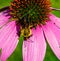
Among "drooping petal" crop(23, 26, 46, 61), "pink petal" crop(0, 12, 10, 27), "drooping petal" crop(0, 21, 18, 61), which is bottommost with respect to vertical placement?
"drooping petal" crop(23, 26, 46, 61)

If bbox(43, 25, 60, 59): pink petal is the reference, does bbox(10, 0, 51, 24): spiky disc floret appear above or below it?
above

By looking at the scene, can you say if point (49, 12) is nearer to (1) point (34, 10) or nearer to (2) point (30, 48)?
(1) point (34, 10)

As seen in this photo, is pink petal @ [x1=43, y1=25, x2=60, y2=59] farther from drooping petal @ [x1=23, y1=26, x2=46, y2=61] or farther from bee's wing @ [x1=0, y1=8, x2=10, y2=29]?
bee's wing @ [x1=0, y1=8, x2=10, y2=29]

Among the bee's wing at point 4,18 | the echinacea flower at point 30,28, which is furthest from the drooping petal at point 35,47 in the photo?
the bee's wing at point 4,18

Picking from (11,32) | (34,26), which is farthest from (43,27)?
(11,32)

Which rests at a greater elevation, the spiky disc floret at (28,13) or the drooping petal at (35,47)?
the spiky disc floret at (28,13)

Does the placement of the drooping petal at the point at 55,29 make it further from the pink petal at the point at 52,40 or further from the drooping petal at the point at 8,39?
the drooping petal at the point at 8,39

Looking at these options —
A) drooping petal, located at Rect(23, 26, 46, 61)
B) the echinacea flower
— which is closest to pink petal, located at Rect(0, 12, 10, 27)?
the echinacea flower
